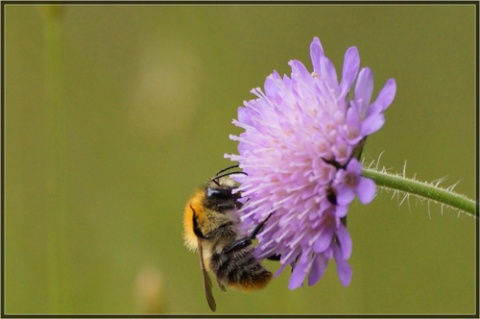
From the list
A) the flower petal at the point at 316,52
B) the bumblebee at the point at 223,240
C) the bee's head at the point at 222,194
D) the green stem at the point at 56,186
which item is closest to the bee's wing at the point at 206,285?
the bumblebee at the point at 223,240

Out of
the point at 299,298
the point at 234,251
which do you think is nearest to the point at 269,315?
the point at 299,298

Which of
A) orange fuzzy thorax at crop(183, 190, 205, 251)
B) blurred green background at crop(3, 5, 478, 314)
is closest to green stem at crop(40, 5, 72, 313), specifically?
blurred green background at crop(3, 5, 478, 314)

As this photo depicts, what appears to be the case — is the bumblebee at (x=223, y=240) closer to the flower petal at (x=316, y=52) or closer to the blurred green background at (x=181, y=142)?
the flower petal at (x=316, y=52)

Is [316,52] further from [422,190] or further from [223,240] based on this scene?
[223,240]

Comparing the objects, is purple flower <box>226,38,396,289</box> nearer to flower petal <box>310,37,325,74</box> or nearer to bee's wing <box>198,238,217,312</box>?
flower petal <box>310,37,325,74</box>

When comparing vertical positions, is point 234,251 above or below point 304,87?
below

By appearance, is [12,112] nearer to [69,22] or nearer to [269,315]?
[69,22]
